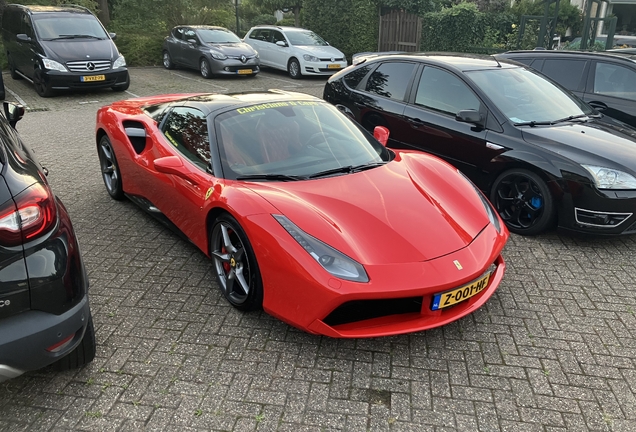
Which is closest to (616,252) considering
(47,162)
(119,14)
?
(47,162)

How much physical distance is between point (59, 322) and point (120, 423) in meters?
0.60

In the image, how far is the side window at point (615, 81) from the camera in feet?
21.3

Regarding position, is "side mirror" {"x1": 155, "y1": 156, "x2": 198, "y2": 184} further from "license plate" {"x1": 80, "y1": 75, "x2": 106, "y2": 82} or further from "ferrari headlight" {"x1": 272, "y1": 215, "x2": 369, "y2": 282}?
"license plate" {"x1": 80, "y1": 75, "x2": 106, "y2": 82}

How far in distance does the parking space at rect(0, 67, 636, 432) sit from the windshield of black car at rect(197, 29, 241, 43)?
12209 mm

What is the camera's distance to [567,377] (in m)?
2.82

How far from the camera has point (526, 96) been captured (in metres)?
5.31

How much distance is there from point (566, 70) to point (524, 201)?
3455 millimetres

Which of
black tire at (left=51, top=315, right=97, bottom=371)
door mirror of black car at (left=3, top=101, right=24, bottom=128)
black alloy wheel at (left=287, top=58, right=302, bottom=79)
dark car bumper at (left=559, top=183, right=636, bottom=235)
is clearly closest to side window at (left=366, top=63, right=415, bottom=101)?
dark car bumper at (left=559, top=183, right=636, bottom=235)

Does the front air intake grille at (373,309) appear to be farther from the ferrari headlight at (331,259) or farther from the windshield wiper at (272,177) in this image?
the windshield wiper at (272,177)

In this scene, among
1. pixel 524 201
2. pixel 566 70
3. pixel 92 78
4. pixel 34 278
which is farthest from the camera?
pixel 92 78

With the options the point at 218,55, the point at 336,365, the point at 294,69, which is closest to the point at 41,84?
the point at 218,55

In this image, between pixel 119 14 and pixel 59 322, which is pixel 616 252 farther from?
pixel 119 14

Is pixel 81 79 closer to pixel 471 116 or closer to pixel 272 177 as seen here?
pixel 471 116

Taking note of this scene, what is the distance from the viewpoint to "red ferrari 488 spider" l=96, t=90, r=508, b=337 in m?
2.77
